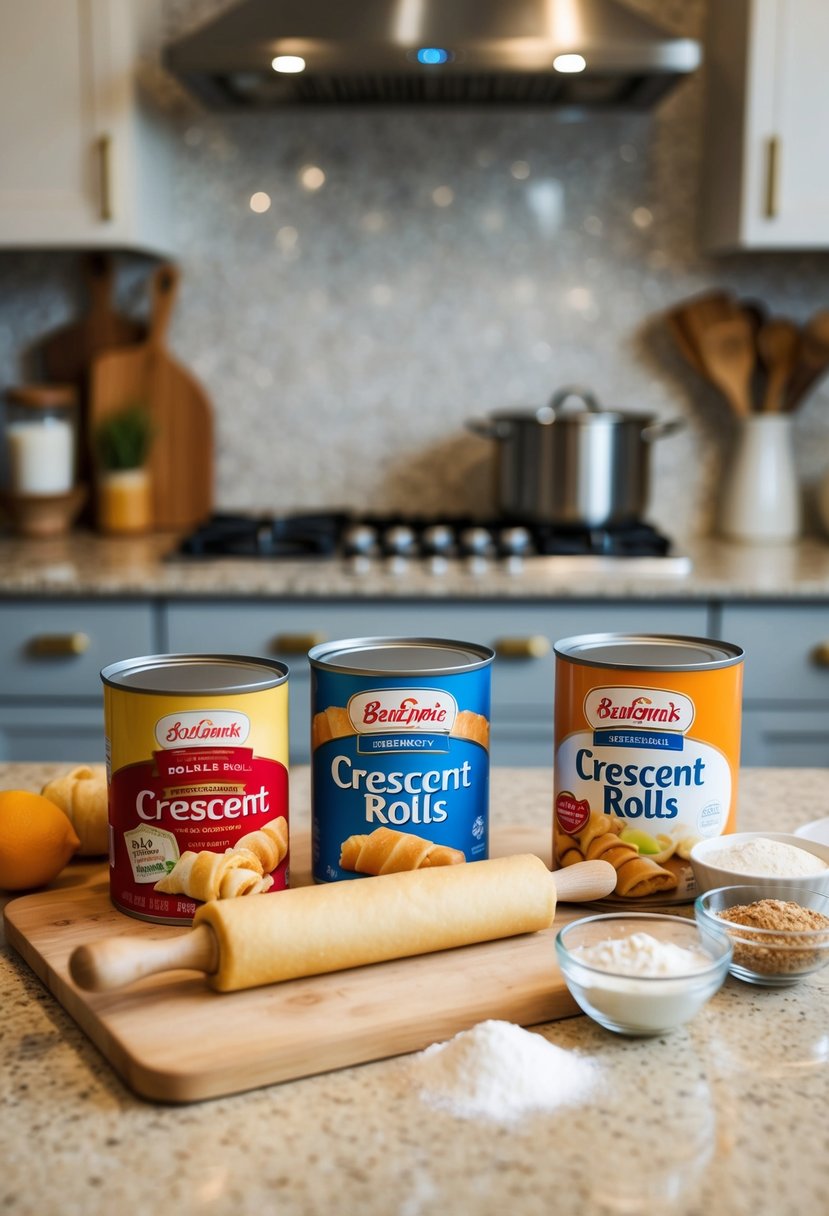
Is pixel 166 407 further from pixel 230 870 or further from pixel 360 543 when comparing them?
pixel 230 870

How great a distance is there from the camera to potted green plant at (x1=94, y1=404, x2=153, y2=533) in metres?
2.73

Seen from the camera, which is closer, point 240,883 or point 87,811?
Result: point 240,883

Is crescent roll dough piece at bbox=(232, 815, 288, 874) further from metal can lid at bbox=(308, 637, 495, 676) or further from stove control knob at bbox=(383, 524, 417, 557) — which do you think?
stove control knob at bbox=(383, 524, 417, 557)

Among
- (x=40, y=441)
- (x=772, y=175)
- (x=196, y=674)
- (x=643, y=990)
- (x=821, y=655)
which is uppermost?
(x=772, y=175)

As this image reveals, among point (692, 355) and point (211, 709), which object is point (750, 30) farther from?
point (211, 709)

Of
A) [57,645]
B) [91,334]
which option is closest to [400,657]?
[57,645]

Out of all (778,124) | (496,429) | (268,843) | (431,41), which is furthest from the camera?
(496,429)

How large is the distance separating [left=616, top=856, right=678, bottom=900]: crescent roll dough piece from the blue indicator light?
70.3 inches

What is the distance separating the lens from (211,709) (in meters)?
0.76

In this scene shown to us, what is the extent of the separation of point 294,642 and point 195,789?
1.48 meters

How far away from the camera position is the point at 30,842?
0.87 meters

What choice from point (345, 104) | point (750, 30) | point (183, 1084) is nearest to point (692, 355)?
point (750, 30)

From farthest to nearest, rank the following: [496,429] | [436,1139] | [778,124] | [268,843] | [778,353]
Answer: [778,353]
[496,429]
[778,124]
[268,843]
[436,1139]

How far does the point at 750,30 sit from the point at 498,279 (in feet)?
2.40
